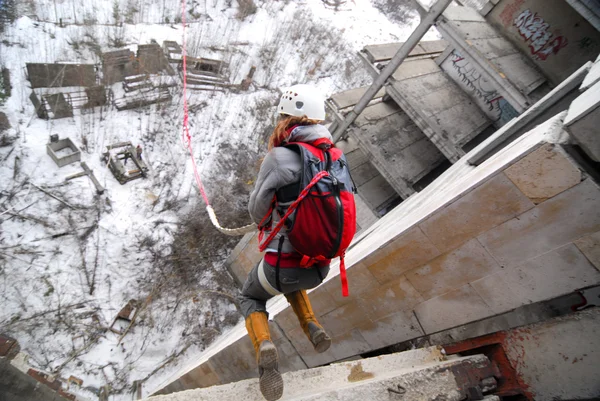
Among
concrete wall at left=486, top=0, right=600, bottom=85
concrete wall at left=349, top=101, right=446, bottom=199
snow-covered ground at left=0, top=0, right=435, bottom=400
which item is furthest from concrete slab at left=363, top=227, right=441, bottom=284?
snow-covered ground at left=0, top=0, right=435, bottom=400

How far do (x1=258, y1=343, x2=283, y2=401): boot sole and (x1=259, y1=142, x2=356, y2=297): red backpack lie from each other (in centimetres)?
86

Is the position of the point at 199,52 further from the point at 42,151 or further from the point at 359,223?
the point at 359,223

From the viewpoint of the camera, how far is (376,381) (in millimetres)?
2346

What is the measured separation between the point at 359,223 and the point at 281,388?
5.92 meters

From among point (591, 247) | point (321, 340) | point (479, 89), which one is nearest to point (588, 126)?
point (591, 247)

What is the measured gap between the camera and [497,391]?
2.58 m

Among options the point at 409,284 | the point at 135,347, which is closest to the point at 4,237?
the point at 135,347

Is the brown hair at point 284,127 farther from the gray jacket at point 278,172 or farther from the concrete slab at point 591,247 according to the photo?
the concrete slab at point 591,247

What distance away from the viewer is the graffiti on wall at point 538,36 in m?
6.12

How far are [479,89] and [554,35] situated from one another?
1.67 m

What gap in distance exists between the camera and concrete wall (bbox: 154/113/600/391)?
2.19m

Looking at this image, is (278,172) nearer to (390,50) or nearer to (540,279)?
(540,279)

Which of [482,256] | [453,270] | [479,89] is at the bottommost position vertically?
[453,270]

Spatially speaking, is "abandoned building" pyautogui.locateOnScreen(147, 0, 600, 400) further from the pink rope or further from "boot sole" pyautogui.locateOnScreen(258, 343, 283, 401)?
the pink rope
